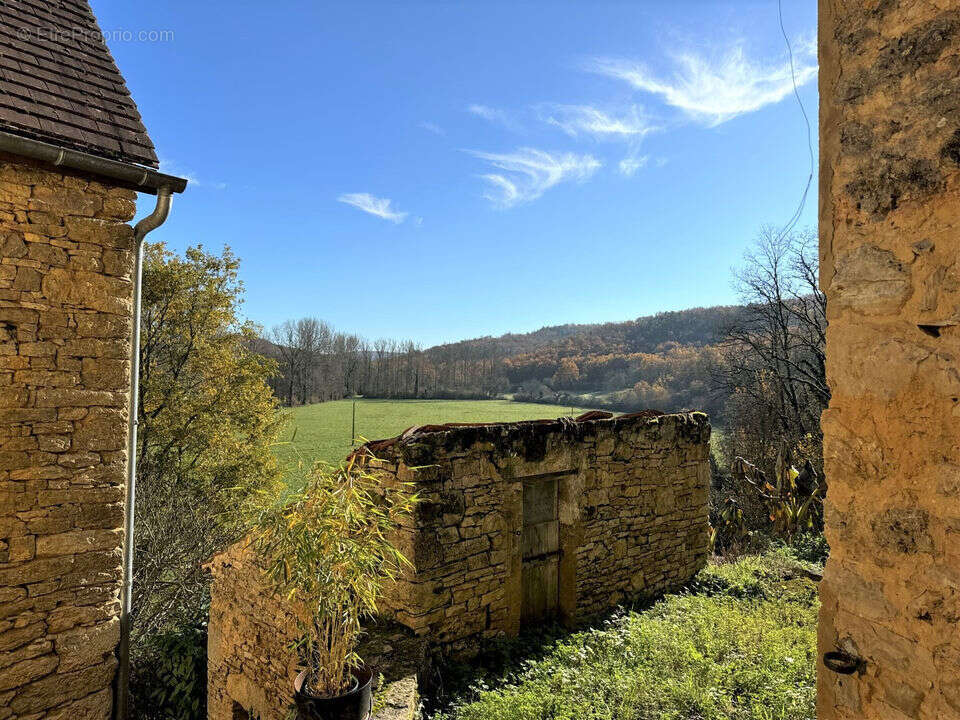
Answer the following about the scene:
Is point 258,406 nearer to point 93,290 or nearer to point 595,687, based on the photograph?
point 93,290

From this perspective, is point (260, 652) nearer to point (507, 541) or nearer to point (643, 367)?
point (507, 541)

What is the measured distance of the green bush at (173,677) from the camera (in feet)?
22.0

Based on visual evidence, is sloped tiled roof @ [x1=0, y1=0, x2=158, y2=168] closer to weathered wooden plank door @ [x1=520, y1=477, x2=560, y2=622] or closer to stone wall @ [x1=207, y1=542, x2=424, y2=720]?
stone wall @ [x1=207, y1=542, x2=424, y2=720]

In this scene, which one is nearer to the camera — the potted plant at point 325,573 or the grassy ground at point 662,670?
the potted plant at point 325,573

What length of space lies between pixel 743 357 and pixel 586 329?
21700 millimetres

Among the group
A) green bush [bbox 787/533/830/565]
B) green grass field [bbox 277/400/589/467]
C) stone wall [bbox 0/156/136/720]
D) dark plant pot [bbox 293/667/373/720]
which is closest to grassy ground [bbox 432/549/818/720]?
dark plant pot [bbox 293/667/373/720]

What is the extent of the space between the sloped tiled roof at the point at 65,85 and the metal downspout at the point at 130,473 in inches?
20.1

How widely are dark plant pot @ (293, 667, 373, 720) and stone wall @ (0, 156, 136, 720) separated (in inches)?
77.4

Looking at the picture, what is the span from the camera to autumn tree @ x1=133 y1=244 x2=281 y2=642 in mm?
12375

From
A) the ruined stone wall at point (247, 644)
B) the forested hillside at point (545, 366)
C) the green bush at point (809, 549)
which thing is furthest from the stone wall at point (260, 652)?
the forested hillside at point (545, 366)

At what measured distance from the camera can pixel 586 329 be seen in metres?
43.2

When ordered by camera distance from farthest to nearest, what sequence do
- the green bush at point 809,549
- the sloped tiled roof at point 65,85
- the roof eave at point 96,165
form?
the green bush at point 809,549 → the sloped tiled roof at point 65,85 → the roof eave at point 96,165

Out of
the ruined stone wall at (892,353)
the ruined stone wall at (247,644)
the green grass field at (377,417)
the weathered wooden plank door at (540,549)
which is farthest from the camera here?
the green grass field at (377,417)

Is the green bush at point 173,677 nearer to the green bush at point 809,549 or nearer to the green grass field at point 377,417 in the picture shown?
the green grass field at point 377,417
